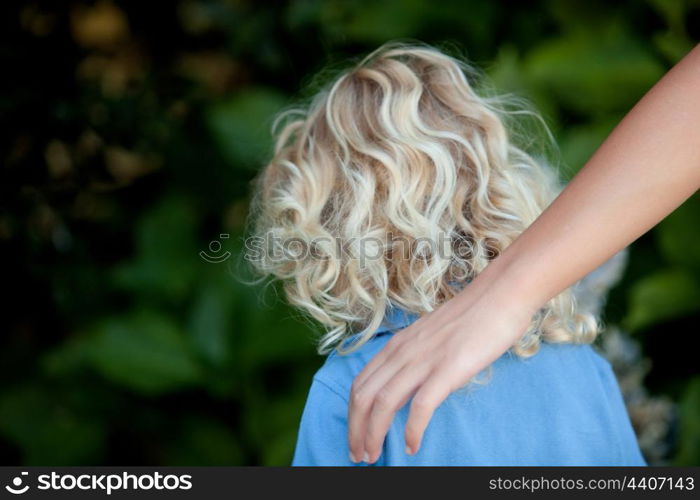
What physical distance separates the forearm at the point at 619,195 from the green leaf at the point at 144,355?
2.08m

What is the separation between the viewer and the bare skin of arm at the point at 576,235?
85 cm

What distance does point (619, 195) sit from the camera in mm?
848

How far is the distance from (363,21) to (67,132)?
3.59 feet

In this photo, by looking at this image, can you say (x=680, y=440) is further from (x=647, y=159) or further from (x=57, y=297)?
(x=57, y=297)

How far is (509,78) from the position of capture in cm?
264

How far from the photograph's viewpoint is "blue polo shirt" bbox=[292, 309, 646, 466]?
1222mm

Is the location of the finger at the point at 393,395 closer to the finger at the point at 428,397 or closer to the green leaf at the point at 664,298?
the finger at the point at 428,397

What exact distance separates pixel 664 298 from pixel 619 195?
5.65 ft

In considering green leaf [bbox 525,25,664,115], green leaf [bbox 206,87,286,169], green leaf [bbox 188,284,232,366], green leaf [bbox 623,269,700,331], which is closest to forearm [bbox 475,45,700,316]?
green leaf [bbox 623,269,700,331]

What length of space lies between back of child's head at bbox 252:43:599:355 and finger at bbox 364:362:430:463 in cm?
36

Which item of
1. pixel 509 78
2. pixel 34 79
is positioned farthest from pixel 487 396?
pixel 34 79
